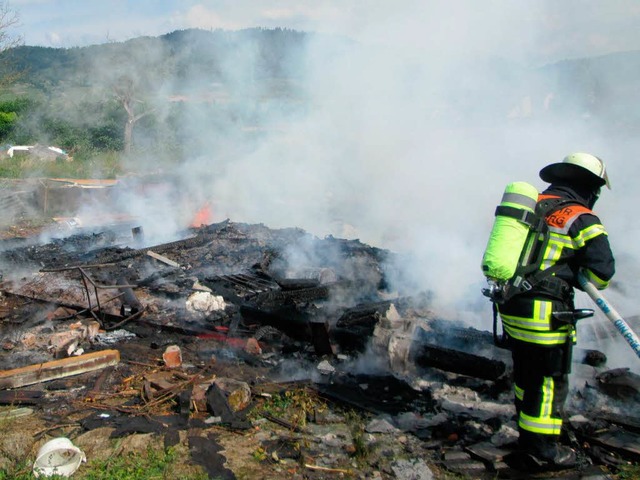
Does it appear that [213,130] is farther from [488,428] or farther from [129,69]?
[488,428]

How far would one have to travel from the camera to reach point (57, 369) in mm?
4996

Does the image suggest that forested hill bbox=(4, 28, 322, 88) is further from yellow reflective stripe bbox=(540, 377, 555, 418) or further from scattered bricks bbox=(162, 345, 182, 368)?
yellow reflective stripe bbox=(540, 377, 555, 418)

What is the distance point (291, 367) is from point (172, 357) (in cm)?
121

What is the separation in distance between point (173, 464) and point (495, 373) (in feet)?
8.99

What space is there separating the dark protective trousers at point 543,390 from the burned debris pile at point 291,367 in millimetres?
329

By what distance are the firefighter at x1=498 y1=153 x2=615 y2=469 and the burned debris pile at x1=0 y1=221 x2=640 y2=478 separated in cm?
31

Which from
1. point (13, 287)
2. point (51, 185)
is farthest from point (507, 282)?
point (51, 185)

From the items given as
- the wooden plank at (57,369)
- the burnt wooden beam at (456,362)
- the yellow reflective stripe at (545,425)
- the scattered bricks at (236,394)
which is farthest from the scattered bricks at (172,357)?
the yellow reflective stripe at (545,425)

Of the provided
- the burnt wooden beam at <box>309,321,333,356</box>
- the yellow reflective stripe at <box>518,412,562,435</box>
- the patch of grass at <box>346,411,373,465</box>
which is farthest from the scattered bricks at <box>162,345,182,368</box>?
the yellow reflective stripe at <box>518,412,562,435</box>

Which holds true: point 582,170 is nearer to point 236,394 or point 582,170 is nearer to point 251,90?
point 236,394

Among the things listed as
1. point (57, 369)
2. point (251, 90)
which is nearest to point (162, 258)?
point (57, 369)

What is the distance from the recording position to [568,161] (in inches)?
143

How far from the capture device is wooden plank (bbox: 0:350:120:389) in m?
4.81

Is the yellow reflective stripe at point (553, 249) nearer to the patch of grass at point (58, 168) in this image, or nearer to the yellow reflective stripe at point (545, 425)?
the yellow reflective stripe at point (545, 425)
